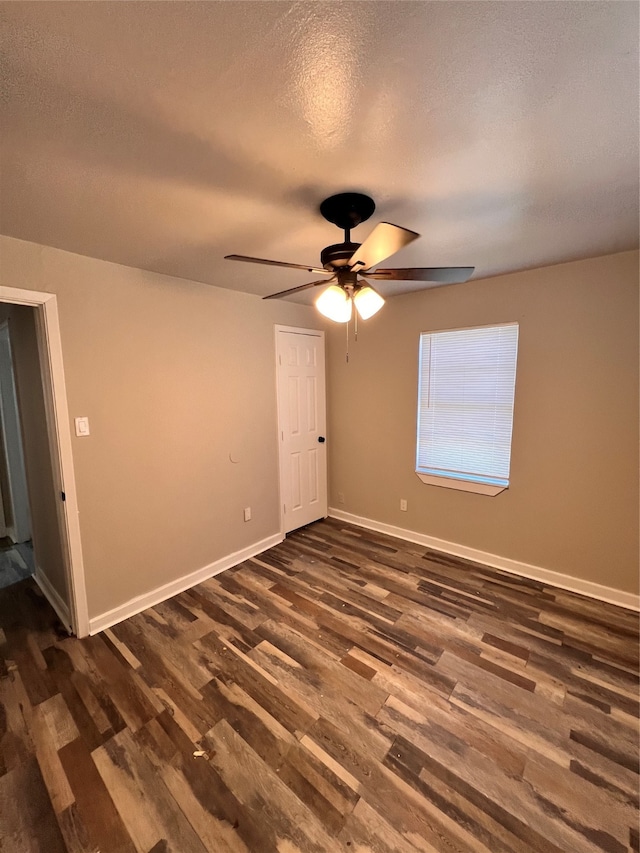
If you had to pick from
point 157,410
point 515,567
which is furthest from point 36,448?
point 515,567

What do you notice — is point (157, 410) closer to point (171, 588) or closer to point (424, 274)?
point (171, 588)

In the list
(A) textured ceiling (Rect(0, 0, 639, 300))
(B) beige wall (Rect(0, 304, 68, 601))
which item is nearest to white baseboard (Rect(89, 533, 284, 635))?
(B) beige wall (Rect(0, 304, 68, 601))

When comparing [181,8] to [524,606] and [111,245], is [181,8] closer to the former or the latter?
Answer: [111,245]

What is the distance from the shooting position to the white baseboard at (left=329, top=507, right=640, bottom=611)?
2.55 metres

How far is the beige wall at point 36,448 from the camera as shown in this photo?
7.83 feet

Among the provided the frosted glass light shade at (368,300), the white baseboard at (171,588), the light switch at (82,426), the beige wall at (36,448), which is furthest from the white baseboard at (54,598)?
the frosted glass light shade at (368,300)

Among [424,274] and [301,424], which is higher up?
[424,274]

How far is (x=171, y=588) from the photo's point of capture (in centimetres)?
273

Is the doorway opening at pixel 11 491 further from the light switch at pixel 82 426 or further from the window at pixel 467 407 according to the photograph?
the window at pixel 467 407

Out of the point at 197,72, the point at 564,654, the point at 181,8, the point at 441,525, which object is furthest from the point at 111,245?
the point at 564,654

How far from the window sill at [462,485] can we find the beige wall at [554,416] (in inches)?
2.2

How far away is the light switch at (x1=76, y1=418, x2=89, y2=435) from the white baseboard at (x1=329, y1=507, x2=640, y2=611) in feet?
9.12

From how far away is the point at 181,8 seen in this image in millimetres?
778

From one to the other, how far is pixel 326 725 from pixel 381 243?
2143 millimetres
